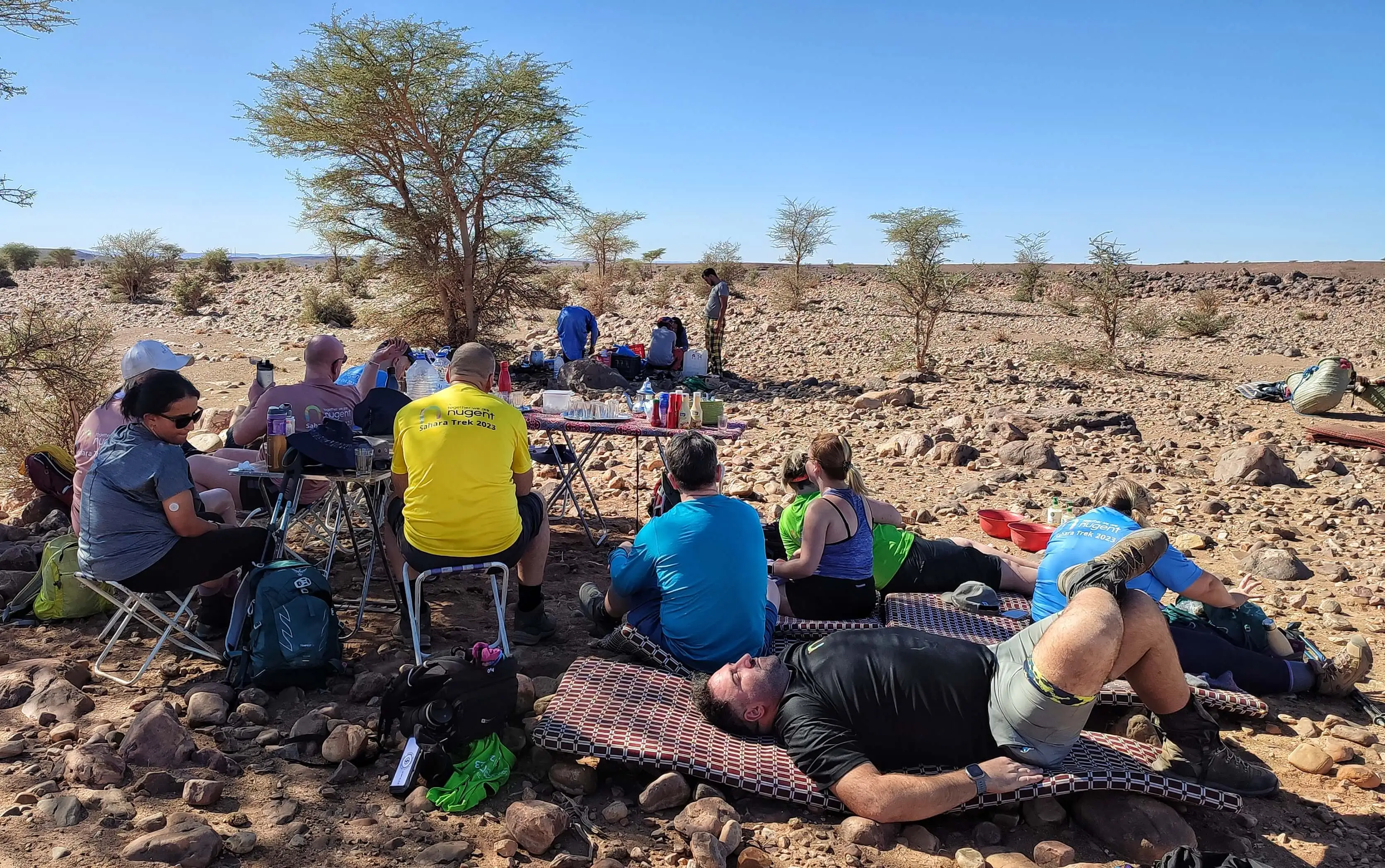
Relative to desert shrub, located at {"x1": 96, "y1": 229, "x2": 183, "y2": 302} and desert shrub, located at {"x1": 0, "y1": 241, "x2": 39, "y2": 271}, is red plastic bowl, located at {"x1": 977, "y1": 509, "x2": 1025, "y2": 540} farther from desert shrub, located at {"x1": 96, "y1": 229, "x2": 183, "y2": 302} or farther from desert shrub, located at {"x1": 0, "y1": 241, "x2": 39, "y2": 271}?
desert shrub, located at {"x1": 0, "y1": 241, "x2": 39, "y2": 271}

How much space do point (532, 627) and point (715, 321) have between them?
883 cm

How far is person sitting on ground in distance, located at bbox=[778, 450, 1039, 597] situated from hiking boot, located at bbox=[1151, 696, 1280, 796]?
1.59 metres

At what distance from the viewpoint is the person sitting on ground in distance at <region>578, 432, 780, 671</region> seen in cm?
348

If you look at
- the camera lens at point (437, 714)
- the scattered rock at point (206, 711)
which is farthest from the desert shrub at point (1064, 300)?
the scattered rock at point (206, 711)

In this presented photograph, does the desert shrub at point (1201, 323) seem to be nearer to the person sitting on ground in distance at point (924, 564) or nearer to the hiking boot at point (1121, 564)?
the person sitting on ground in distance at point (924, 564)

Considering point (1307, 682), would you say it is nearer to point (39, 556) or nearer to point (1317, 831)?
point (1317, 831)

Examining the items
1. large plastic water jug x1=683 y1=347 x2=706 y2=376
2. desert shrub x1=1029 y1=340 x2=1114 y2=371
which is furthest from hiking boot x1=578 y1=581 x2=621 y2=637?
desert shrub x1=1029 y1=340 x2=1114 y2=371

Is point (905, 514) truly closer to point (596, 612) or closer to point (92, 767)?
point (596, 612)

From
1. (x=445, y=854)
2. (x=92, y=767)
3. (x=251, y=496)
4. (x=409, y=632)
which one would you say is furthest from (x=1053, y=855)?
(x=251, y=496)

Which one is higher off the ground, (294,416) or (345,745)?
(294,416)

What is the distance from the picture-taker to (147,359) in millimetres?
4461

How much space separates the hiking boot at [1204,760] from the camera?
9.96ft

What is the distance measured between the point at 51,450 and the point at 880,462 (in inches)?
245

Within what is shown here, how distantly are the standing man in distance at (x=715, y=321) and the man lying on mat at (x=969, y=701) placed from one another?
9.50 meters
